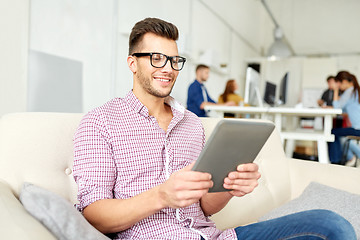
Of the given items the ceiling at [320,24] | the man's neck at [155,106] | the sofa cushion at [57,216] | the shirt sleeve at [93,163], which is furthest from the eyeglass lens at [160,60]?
the ceiling at [320,24]

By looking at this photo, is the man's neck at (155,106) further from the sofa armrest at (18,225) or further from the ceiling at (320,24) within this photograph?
the ceiling at (320,24)

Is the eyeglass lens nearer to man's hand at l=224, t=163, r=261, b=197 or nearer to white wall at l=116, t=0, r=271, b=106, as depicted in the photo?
man's hand at l=224, t=163, r=261, b=197

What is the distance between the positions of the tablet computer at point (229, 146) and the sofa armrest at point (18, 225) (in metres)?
0.37

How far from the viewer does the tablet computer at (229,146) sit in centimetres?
81

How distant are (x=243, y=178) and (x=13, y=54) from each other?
2.35 metres

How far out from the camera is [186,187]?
83cm

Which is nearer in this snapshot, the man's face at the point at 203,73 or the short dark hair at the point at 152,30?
the short dark hair at the point at 152,30

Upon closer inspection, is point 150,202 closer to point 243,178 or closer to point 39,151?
point 243,178

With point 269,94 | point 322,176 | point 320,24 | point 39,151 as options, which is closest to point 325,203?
point 322,176

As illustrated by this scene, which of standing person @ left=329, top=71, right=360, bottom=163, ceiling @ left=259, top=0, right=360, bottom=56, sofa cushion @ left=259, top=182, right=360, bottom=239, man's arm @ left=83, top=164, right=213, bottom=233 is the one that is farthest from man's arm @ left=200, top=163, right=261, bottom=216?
ceiling @ left=259, top=0, right=360, bottom=56

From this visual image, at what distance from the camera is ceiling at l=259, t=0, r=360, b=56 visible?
8.76 metres

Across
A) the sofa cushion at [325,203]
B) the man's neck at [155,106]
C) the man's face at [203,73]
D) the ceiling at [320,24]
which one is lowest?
the sofa cushion at [325,203]

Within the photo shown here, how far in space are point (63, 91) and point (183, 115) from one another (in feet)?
7.06

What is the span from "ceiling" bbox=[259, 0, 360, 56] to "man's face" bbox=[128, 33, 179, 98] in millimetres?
8048
